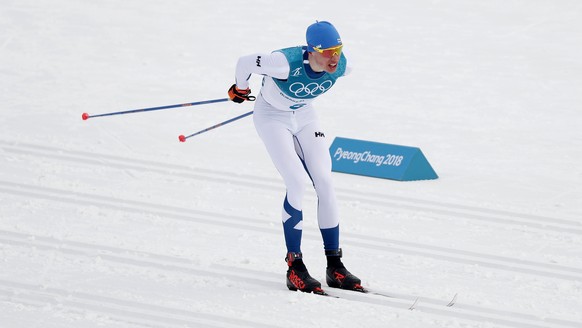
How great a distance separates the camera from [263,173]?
32.3ft

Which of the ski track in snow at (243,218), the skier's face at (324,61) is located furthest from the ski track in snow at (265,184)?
the skier's face at (324,61)

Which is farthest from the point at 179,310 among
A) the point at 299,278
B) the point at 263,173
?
the point at 263,173

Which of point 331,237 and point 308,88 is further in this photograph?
point 331,237

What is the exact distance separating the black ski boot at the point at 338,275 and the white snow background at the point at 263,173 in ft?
0.50

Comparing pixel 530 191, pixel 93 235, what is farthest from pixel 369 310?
pixel 530 191

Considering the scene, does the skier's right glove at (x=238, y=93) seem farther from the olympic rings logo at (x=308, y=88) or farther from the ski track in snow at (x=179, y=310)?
the ski track in snow at (x=179, y=310)

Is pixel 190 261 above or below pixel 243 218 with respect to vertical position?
above

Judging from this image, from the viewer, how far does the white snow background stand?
6.82 m

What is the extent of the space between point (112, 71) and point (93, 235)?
588cm

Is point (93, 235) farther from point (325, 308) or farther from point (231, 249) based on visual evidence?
point (325, 308)

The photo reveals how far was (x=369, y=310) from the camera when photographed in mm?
6605

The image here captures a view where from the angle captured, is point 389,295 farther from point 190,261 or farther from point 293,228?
point 190,261

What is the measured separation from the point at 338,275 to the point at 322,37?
1.62m

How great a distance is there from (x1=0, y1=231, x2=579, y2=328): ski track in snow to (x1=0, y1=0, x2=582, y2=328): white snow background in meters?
0.02
